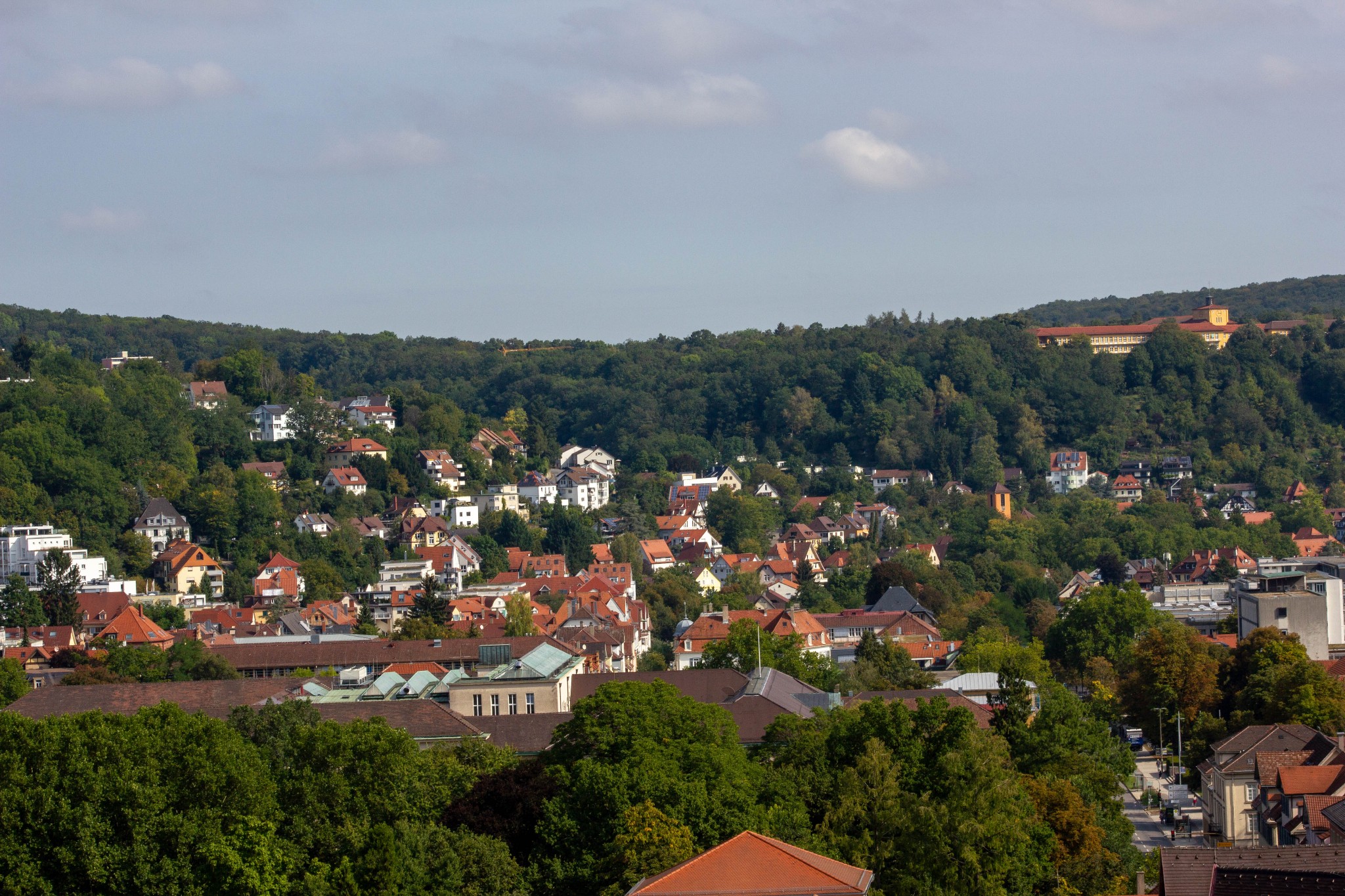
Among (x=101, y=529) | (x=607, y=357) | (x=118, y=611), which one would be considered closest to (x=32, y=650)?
(x=118, y=611)

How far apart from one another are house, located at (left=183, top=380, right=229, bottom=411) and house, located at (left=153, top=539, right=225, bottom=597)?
2016 cm

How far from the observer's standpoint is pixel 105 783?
26.9 metres

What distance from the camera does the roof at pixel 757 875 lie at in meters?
22.0

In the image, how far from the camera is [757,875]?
2216 cm

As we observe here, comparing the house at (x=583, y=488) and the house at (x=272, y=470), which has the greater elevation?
the house at (x=272, y=470)

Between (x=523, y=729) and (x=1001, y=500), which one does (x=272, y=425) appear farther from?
(x=523, y=729)

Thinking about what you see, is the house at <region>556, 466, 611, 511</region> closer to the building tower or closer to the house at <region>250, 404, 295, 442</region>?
the house at <region>250, 404, 295, 442</region>

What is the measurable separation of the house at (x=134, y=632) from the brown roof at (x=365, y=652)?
463cm

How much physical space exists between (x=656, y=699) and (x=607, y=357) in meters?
123

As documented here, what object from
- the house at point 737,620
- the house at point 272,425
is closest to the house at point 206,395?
the house at point 272,425

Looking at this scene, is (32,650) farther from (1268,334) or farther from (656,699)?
(1268,334)

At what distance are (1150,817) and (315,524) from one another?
5260cm

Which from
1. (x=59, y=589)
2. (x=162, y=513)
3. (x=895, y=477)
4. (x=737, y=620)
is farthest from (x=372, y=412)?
(x=737, y=620)

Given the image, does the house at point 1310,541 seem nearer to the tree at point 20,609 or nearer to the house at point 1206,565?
the house at point 1206,565
